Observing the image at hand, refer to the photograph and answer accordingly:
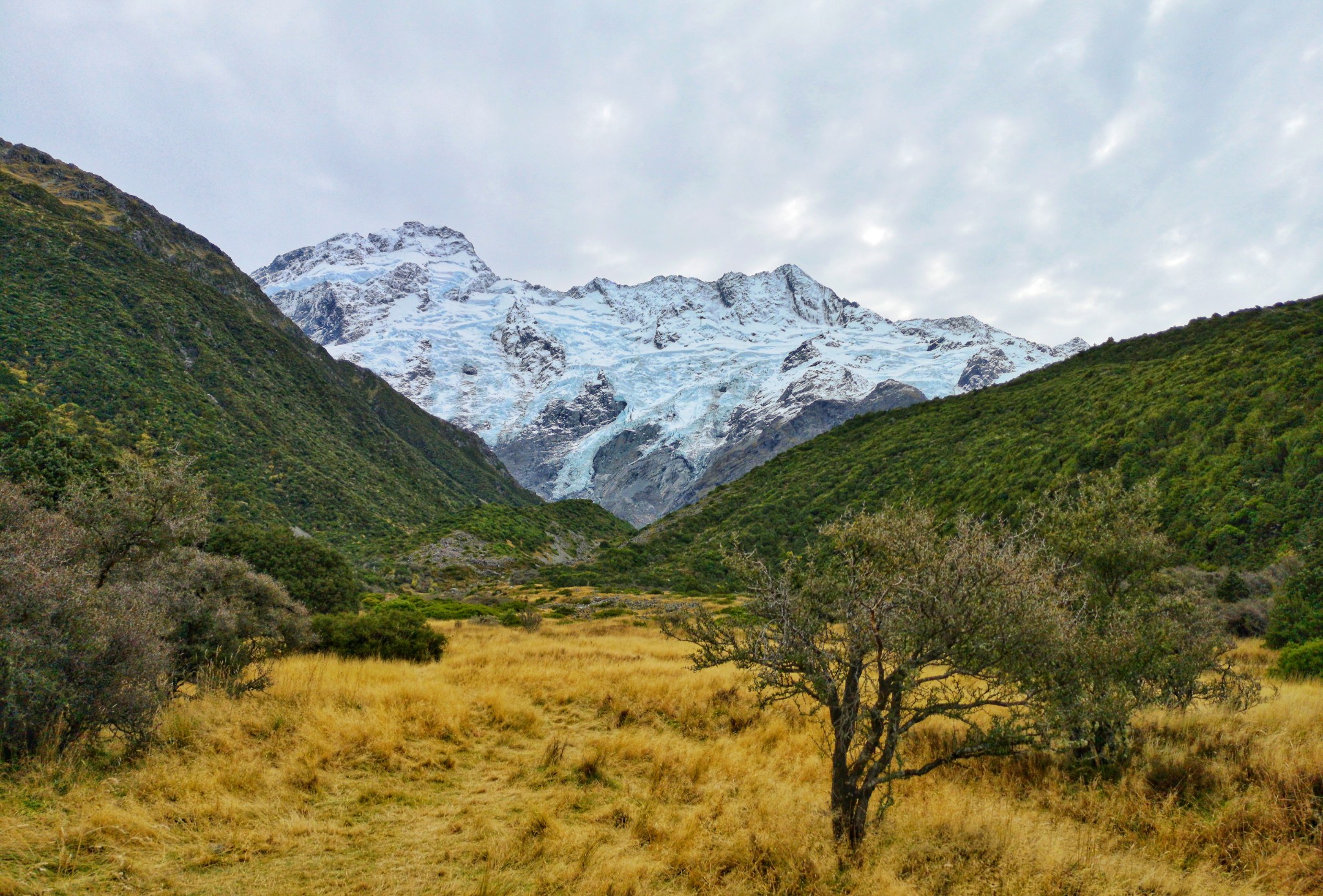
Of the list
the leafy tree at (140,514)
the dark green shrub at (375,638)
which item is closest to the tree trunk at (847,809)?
the leafy tree at (140,514)

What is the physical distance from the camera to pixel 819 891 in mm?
5254

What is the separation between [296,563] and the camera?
20.5m

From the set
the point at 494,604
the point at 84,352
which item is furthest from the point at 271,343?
the point at 494,604

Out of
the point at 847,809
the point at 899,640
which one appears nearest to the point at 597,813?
the point at 847,809

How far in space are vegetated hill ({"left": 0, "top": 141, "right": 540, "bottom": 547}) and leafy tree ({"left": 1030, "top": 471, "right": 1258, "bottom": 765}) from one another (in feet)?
92.1

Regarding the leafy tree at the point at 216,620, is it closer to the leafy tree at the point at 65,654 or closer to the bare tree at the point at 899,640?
the leafy tree at the point at 65,654

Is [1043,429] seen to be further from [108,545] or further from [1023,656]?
[108,545]

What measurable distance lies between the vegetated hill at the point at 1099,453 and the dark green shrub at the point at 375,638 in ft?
31.8

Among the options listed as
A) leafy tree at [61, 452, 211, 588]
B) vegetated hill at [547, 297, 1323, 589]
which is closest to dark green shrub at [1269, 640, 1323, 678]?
vegetated hill at [547, 297, 1323, 589]

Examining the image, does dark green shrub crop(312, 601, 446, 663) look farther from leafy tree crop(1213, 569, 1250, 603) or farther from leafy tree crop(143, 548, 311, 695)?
leafy tree crop(1213, 569, 1250, 603)

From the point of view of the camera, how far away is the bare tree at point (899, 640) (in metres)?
5.38

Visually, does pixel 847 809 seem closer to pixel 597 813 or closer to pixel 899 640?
Result: pixel 899 640

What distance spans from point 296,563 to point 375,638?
774 centimetres

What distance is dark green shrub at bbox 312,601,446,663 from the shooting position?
1483 centimetres
